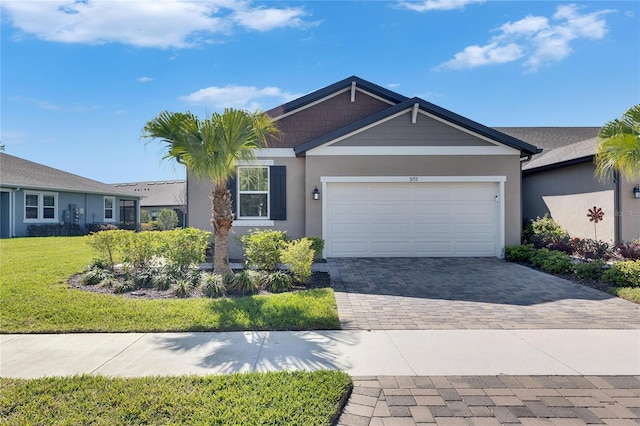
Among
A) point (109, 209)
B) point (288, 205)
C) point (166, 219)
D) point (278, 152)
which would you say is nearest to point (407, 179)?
point (288, 205)

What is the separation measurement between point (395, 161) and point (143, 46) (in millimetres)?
8903

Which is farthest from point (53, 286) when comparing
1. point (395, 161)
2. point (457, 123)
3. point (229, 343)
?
point (457, 123)

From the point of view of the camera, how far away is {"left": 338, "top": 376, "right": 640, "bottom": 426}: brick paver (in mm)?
2742

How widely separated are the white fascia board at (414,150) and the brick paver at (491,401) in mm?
8025

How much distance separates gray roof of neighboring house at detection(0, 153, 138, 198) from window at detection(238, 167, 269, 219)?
617 inches

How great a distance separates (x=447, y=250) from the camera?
1077cm

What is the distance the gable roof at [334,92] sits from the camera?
11.4 metres

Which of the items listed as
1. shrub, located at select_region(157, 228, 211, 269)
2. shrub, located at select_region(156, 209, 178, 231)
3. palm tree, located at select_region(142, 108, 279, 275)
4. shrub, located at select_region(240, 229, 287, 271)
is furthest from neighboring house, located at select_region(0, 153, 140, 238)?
shrub, located at select_region(240, 229, 287, 271)

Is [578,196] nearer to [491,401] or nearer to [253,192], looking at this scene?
Result: [253,192]

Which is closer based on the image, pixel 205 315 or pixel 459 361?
pixel 459 361

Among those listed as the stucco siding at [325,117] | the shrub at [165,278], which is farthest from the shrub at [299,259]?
the stucco siding at [325,117]

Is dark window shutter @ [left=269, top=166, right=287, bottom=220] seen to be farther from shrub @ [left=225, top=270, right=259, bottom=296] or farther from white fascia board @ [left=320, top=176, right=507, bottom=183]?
shrub @ [left=225, top=270, right=259, bottom=296]

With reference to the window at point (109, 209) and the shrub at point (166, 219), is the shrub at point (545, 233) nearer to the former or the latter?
the shrub at point (166, 219)

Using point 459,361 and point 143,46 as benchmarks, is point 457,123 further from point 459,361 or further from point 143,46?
point 143,46
